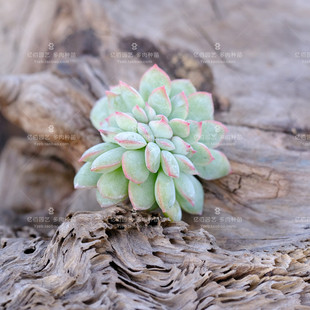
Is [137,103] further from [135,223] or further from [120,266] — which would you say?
[120,266]

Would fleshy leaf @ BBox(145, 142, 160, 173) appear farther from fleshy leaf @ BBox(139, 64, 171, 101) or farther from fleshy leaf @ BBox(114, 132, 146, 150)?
fleshy leaf @ BBox(139, 64, 171, 101)

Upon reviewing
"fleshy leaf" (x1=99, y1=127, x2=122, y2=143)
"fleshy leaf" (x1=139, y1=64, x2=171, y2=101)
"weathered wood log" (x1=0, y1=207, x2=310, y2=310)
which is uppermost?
"fleshy leaf" (x1=139, y1=64, x2=171, y2=101)

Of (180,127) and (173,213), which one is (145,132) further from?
(173,213)

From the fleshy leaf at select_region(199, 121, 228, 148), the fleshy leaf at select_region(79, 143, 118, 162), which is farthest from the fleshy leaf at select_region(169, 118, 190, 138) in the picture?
the fleshy leaf at select_region(79, 143, 118, 162)

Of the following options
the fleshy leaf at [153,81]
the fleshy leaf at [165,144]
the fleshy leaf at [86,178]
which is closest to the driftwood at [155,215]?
the fleshy leaf at [86,178]

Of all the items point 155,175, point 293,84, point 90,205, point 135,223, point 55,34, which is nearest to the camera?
point 135,223

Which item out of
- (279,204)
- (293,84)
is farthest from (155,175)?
(293,84)
